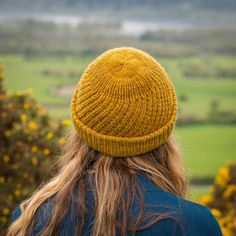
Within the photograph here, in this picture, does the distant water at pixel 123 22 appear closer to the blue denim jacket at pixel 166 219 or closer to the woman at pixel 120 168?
the woman at pixel 120 168

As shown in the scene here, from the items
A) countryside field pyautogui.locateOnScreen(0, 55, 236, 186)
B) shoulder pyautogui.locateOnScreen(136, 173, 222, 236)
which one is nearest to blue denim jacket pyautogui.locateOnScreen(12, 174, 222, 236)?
shoulder pyautogui.locateOnScreen(136, 173, 222, 236)

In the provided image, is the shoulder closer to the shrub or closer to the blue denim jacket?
the blue denim jacket

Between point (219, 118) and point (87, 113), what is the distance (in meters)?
12.7

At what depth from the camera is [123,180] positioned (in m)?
1.72

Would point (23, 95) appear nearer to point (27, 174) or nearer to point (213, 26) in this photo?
point (27, 174)

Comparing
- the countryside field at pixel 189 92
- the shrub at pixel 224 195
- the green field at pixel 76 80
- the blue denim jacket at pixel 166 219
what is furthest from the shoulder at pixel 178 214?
the green field at pixel 76 80

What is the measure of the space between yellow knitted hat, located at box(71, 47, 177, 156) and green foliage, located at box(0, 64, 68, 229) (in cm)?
224

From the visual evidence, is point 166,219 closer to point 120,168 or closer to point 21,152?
point 120,168

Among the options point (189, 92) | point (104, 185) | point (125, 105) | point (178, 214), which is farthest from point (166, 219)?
point (189, 92)

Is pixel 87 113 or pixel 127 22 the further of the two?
pixel 127 22

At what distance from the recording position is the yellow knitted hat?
1.74 meters

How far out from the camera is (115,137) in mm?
1762

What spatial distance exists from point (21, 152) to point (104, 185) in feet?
8.77

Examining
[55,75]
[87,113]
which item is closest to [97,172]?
[87,113]
